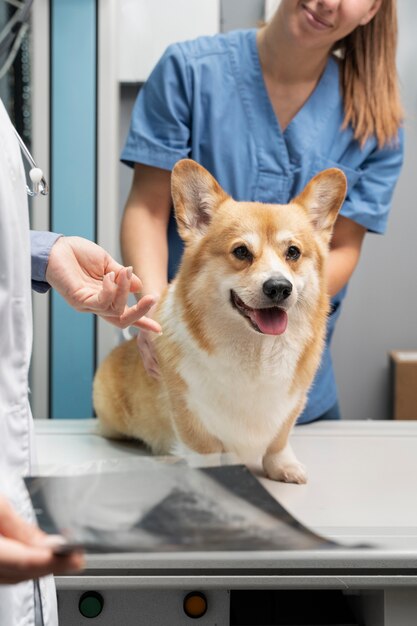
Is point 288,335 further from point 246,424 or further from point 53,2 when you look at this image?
point 53,2

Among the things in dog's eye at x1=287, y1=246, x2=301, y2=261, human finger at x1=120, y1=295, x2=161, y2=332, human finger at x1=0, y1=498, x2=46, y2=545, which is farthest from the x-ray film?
dog's eye at x1=287, y1=246, x2=301, y2=261

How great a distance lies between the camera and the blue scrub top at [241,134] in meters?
1.31

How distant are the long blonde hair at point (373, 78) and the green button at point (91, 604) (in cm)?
85

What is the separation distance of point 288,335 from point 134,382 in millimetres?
311

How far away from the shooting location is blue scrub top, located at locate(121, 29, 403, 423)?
131 centimetres

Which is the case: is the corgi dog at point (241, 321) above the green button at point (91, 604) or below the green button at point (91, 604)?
above

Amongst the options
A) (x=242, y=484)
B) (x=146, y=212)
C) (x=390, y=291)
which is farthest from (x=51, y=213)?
(x=242, y=484)

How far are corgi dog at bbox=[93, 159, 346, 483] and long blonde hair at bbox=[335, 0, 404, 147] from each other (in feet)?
1.05

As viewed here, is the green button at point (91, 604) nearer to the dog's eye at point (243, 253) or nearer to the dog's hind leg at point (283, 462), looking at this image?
the dog's hind leg at point (283, 462)

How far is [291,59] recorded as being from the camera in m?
1.32

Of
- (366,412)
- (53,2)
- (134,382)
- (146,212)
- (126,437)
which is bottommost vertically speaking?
(366,412)

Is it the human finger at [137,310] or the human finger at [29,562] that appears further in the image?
the human finger at [137,310]

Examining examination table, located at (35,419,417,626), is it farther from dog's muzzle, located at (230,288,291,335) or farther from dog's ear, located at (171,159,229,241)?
dog's ear, located at (171,159,229,241)

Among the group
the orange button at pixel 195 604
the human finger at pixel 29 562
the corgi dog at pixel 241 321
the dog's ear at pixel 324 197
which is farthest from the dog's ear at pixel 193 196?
the human finger at pixel 29 562
